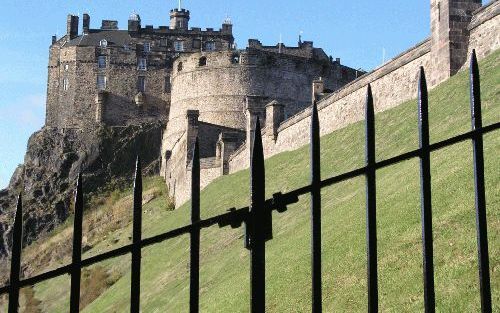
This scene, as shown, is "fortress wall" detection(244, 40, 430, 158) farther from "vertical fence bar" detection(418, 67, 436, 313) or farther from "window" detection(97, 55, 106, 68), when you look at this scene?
"window" detection(97, 55, 106, 68)

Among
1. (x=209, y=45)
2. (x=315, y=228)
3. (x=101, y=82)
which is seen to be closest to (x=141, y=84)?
(x=101, y=82)

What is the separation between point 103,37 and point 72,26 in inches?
123

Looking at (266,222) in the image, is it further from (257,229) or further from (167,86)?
(167,86)

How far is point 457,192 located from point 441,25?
12.3 meters

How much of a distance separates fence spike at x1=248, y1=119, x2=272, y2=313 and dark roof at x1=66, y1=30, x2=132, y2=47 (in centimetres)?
6882

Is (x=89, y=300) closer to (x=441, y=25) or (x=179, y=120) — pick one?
(x=441, y=25)

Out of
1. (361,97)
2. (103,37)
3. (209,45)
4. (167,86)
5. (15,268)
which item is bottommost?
(15,268)

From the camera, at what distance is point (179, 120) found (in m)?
60.8

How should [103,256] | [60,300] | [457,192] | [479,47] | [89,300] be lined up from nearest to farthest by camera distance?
[103,256], [457,192], [479,47], [89,300], [60,300]

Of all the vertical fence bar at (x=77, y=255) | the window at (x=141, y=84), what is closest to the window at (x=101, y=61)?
the window at (x=141, y=84)

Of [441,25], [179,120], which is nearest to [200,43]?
[179,120]

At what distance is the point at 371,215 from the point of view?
4148mm

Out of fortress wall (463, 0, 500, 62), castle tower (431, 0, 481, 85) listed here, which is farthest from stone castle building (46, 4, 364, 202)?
fortress wall (463, 0, 500, 62)

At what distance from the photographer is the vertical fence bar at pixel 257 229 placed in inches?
154
